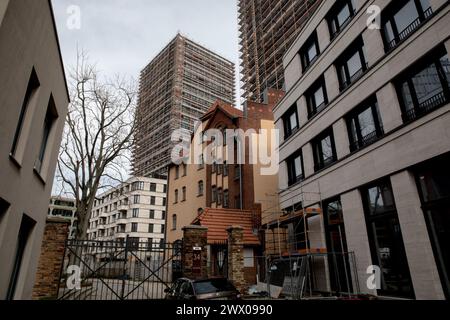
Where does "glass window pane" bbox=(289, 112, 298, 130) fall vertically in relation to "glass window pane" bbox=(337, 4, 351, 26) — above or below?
below

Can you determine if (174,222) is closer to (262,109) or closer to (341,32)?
(262,109)

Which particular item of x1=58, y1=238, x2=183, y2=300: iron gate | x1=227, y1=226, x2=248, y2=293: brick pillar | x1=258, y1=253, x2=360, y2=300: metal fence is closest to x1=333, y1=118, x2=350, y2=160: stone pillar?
x1=258, y1=253, x2=360, y2=300: metal fence

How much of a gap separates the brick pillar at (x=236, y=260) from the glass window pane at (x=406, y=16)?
10.7 meters

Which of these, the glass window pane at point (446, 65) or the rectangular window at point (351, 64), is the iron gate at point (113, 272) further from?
the glass window pane at point (446, 65)

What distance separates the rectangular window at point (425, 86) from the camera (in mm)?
9000

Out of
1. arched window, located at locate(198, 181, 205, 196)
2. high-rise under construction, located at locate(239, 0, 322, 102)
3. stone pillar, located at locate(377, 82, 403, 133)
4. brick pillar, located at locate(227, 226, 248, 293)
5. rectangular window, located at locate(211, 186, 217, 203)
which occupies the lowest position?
brick pillar, located at locate(227, 226, 248, 293)

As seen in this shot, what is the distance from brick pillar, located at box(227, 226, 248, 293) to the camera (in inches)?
518

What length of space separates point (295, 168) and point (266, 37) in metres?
44.4

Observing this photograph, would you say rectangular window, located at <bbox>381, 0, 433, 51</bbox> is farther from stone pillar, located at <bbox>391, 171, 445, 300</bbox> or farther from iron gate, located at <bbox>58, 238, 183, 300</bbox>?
iron gate, located at <bbox>58, 238, 183, 300</bbox>

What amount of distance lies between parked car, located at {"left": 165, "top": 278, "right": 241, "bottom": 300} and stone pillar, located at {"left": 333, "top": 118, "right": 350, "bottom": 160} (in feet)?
25.9

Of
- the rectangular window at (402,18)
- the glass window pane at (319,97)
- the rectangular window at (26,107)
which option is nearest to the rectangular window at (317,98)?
the glass window pane at (319,97)

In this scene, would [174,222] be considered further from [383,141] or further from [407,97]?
[407,97]

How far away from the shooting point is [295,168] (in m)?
18.3
